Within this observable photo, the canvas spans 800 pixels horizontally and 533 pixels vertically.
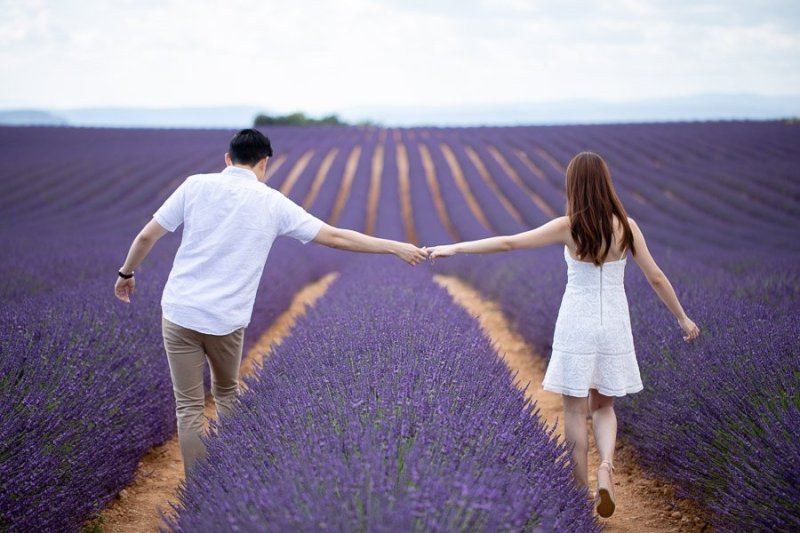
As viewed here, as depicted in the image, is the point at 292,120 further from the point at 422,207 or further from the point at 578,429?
the point at 578,429

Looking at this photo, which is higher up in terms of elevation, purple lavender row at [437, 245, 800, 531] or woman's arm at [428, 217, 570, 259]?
woman's arm at [428, 217, 570, 259]

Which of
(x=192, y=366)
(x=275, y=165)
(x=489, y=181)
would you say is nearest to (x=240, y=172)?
(x=192, y=366)

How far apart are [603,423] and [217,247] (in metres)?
1.72

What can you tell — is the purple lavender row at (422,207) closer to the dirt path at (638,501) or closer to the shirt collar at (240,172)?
the dirt path at (638,501)

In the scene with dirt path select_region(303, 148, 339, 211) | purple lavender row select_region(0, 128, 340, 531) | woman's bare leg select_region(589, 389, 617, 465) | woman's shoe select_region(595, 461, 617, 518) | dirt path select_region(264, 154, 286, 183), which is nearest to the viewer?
purple lavender row select_region(0, 128, 340, 531)

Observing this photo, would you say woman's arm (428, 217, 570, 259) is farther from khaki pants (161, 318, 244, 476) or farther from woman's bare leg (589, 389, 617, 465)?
khaki pants (161, 318, 244, 476)

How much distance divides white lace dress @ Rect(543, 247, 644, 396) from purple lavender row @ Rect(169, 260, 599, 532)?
274 mm

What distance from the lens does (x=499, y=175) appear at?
22297 millimetres

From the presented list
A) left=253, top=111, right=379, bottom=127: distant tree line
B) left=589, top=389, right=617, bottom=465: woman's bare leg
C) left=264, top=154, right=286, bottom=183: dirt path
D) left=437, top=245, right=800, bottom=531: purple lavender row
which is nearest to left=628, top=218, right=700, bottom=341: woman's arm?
left=437, top=245, right=800, bottom=531: purple lavender row

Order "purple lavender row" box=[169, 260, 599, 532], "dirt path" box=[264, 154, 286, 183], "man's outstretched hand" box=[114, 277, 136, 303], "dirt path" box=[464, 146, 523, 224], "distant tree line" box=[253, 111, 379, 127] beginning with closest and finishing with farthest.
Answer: "purple lavender row" box=[169, 260, 599, 532]
"man's outstretched hand" box=[114, 277, 136, 303]
"dirt path" box=[464, 146, 523, 224]
"dirt path" box=[264, 154, 286, 183]
"distant tree line" box=[253, 111, 379, 127]

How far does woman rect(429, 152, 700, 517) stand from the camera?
249 cm

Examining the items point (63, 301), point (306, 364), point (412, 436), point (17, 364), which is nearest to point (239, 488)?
point (412, 436)

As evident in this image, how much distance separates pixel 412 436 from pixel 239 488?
1.55 ft

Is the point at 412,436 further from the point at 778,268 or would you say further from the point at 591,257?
the point at 778,268
